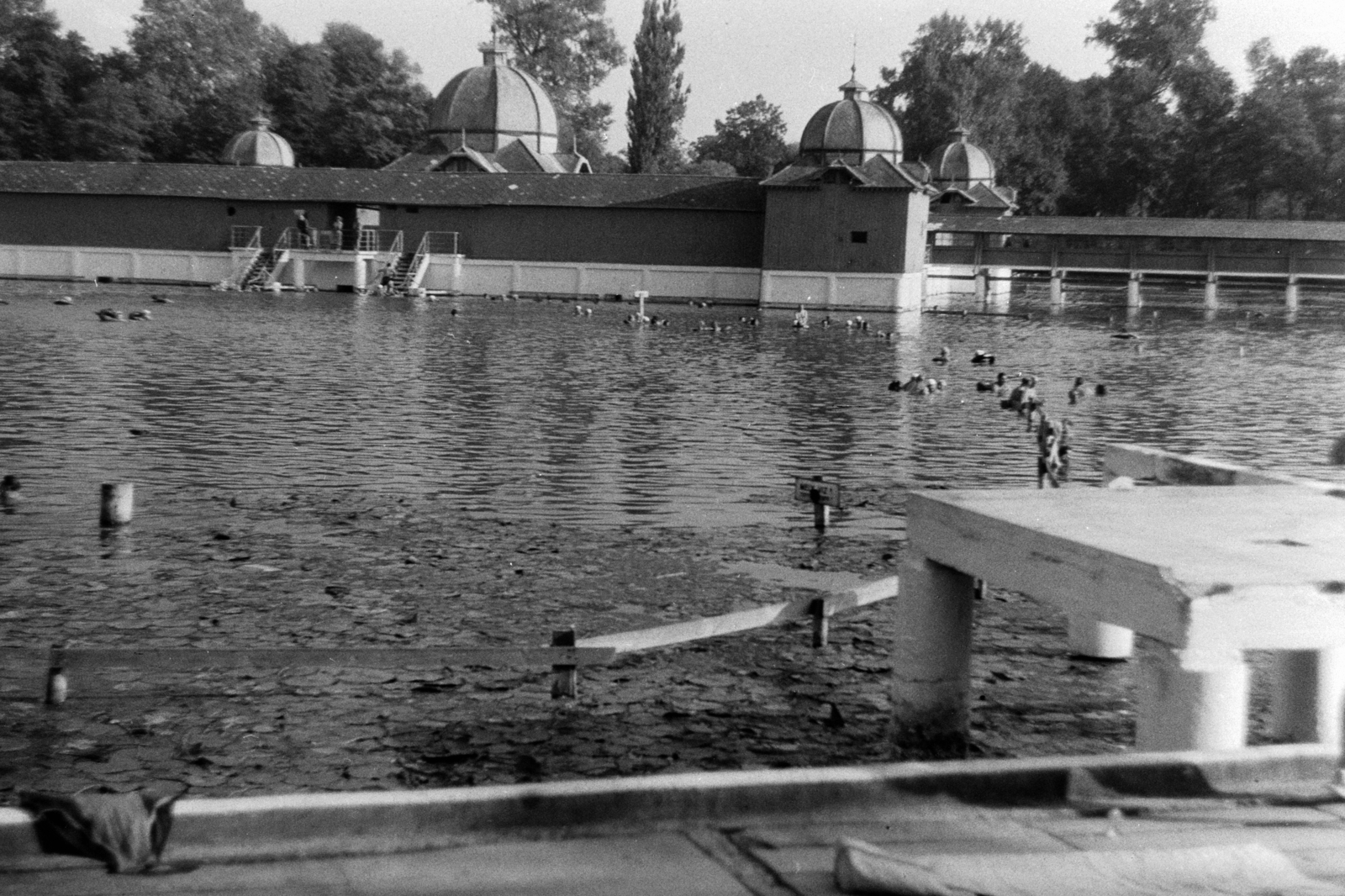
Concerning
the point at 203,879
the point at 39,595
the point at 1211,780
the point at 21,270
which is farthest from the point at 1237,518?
the point at 21,270

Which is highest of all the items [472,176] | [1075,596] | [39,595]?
[472,176]

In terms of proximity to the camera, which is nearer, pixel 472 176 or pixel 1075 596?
pixel 1075 596

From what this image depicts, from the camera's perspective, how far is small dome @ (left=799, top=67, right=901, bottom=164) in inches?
2908

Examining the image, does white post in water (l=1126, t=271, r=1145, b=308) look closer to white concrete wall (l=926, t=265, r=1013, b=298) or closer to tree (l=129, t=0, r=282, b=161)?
white concrete wall (l=926, t=265, r=1013, b=298)

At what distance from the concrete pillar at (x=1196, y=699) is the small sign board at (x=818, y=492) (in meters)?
8.13

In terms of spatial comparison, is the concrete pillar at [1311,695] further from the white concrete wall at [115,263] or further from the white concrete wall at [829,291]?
the white concrete wall at [115,263]

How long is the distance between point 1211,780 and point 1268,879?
0.80m

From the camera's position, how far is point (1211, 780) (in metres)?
5.61

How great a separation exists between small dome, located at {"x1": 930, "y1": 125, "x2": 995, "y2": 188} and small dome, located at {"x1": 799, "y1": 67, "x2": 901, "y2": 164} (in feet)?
61.2

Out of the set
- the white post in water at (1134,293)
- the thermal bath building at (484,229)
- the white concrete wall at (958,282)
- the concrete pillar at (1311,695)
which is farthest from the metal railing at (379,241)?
the concrete pillar at (1311,695)

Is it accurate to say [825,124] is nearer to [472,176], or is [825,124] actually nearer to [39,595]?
Result: [472,176]

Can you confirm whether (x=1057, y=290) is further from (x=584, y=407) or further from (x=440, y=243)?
(x=584, y=407)

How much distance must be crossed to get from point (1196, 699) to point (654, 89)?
273ft

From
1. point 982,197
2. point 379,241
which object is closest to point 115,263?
point 379,241
